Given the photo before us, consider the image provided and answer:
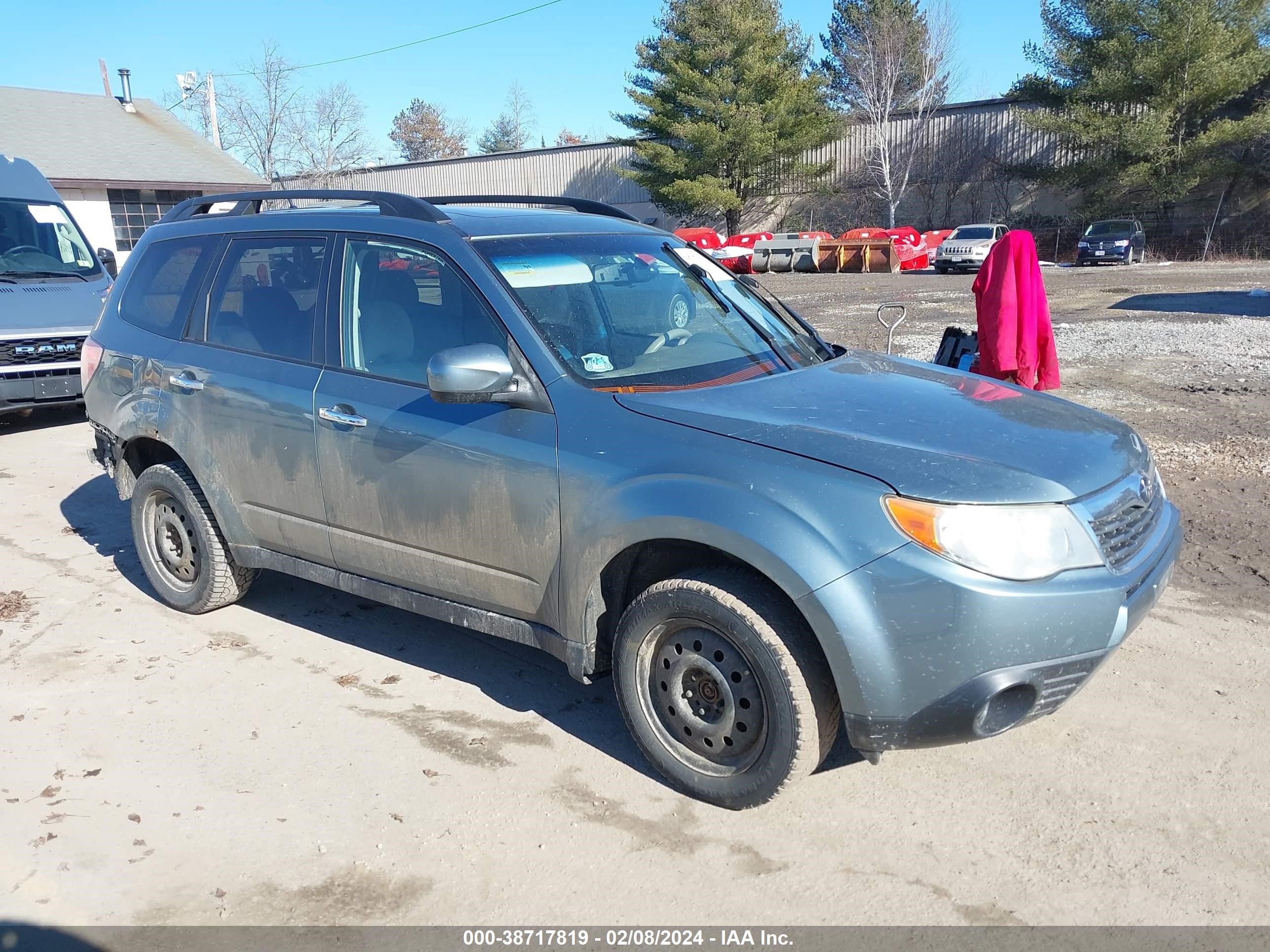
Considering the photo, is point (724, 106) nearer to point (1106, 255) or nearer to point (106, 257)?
point (1106, 255)

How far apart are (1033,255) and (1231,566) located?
229 cm

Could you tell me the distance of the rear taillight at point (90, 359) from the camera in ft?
18.5

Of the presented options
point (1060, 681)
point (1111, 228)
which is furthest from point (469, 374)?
point (1111, 228)

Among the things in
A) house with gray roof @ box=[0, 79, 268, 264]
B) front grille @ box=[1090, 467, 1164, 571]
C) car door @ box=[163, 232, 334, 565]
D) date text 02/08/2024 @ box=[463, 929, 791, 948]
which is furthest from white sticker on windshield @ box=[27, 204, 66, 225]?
house with gray roof @ box=[0, 79, 268, 264]

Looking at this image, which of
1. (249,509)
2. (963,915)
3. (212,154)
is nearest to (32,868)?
(249,509)

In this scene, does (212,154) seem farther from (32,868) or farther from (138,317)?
(32,868)

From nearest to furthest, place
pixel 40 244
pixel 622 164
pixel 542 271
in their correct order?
pixel 542 271
pixel 40 244
pixel 622 164

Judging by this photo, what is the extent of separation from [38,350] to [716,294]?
811cm

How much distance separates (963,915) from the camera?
2973mm

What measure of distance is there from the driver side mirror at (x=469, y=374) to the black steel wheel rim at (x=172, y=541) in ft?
7.36

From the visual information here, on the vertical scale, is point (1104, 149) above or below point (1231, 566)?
above

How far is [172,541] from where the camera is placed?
541cm

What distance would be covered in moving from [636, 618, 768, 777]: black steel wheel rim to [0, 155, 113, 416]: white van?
25.2ft

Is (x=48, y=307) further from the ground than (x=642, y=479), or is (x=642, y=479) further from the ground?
(x=48, y=307)
